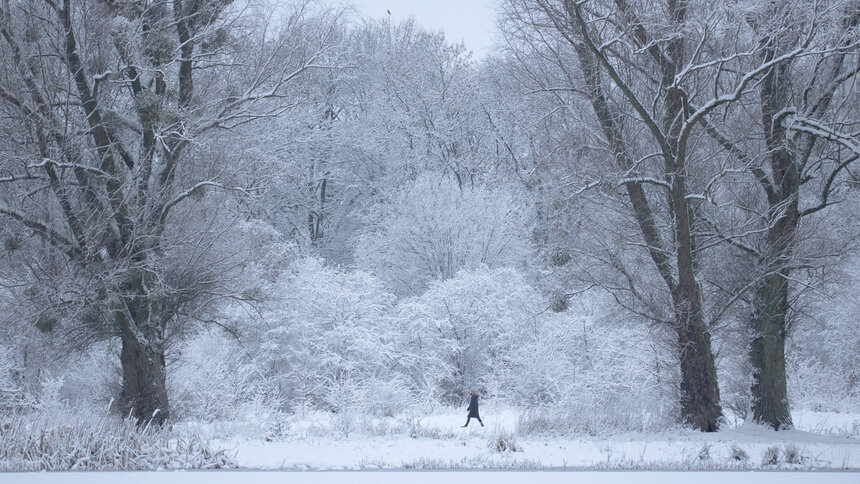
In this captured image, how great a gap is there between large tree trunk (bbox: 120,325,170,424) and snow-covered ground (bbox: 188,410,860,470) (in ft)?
7.79

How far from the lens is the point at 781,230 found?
10891 mm

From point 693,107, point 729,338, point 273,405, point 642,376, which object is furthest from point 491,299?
point 693,107

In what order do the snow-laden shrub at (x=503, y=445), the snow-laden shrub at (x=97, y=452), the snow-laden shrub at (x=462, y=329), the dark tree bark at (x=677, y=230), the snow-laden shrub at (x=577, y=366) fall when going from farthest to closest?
the snow-laden shrub at (x=462, y=329) → the snow-laden shrub at (x=577, y=366) → the dark tree bark at (x=677, y=230) → the snow-laden shrub at (x=503, y=445) → the snow-laden shrub at (x=97, y=452)

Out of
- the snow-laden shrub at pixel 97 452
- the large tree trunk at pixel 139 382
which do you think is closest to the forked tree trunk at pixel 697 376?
the snow-laden shrub at pixel 97 452

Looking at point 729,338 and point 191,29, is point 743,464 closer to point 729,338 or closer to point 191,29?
point 729,338

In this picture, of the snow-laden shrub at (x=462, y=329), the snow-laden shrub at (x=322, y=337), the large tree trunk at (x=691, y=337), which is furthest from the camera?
the snow-laden shrub at (x=462, y=329)

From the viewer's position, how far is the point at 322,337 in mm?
18828

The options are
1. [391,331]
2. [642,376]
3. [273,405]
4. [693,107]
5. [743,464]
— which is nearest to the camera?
[743,464]

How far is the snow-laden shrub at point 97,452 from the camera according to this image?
6.56 m

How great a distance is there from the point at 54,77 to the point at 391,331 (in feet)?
39.4

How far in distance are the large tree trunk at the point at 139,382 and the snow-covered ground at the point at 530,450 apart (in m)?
2.37

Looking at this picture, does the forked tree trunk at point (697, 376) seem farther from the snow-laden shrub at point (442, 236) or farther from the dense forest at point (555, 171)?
the snow-laden shrub at point (442, 236)

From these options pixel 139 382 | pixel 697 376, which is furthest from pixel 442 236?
pixel 139 382

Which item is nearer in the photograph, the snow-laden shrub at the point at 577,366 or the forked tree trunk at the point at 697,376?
the forked tree trunk at the point at 697,376
